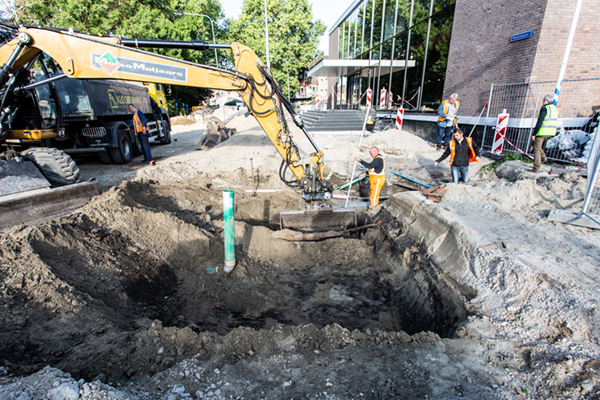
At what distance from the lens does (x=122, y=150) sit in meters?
10.4

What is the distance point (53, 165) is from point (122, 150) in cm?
537

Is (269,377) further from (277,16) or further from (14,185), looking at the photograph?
(277,16)

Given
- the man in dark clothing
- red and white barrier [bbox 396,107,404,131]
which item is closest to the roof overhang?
red and white barrier [bbox 396,107,404,131]

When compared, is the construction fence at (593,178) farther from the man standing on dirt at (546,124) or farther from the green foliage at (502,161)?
the green foliage at (502,161)

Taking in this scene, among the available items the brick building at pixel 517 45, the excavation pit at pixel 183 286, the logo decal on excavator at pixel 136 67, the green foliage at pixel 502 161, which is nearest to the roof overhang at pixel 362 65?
the brick building at pixel 517 45

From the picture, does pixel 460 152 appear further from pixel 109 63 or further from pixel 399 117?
pixel 399 117

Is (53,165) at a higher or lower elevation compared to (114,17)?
lower

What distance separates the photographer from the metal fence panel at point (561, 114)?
8414 mm

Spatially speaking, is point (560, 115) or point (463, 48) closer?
point (560, 115)

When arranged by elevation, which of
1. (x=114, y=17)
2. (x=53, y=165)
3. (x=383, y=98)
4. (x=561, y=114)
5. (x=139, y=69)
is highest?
(x=114, y=17)

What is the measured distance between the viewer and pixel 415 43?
15422 mm

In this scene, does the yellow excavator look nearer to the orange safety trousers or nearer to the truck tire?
the truck tire

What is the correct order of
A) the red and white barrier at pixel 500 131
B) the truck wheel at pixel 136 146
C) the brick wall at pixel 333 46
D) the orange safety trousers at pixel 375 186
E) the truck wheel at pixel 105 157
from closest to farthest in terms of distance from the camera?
the orange safety trousers at pixel 375 186 → the red and white barrier at pixel 500 131 → the truck wheel at pixel 105 157 → the truck wheel at pixel 136 146 → the brick wall at pixel 333 46

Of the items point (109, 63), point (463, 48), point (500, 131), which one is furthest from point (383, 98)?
point (109, 63)
